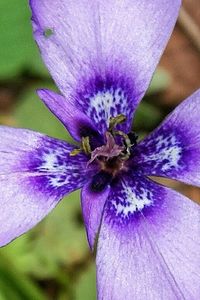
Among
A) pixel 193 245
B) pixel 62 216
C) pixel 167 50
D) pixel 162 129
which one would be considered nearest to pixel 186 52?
pixel 167 50

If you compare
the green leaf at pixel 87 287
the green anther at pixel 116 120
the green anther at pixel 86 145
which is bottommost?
the green leaf at pixel 87 287

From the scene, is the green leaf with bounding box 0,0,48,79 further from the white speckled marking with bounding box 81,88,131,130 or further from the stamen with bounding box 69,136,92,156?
the stamen with bounding box 69,136,92,156

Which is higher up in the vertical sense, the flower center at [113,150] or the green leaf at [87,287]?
the flower center at [113,150]

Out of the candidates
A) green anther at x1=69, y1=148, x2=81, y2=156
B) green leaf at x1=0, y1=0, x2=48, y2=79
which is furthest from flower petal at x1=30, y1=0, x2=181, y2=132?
green leaf at x1=0, y1=0, x2=48, y2=79

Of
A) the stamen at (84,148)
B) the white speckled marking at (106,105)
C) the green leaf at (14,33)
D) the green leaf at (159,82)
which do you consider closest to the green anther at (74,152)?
the stamen at (84,148)

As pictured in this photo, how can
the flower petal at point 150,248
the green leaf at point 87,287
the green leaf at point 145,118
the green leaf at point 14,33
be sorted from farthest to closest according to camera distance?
the green leaf at point 145,118
the green leaf at point 87,287
the green leaf at point 14,33
the flower petal at point 150,248

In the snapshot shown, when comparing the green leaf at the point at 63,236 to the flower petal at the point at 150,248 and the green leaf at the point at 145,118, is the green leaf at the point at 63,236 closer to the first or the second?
the green leaf at the point at 145,118
